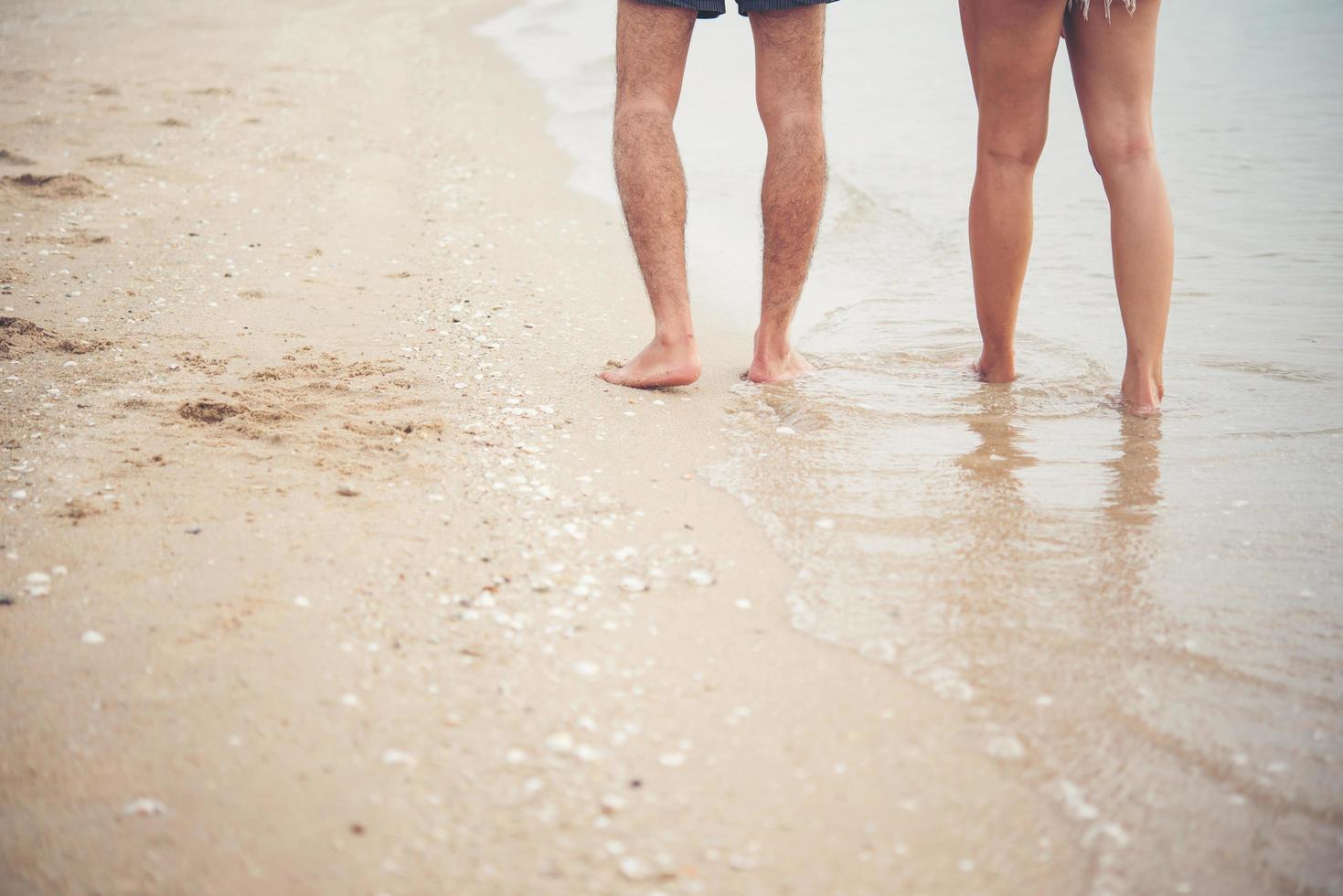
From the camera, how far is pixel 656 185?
2.57 m

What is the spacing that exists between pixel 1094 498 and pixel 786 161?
1147mm

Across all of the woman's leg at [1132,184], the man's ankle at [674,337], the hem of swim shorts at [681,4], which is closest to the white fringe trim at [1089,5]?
the woman's leg at [1132,184]

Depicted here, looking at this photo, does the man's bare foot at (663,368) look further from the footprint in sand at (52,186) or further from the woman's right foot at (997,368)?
the footprint in sand at (52,186)

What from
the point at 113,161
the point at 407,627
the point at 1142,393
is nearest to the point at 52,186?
the point at 113,161

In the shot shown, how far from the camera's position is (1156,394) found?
2578 mm

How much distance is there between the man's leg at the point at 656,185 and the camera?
2.56 m

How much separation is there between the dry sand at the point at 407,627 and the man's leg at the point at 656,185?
120 mm

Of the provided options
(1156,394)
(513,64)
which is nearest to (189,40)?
(513,64)

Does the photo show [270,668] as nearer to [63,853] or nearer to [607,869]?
[63,853]

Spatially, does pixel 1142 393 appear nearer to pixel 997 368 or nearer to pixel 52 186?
pixel 997 368

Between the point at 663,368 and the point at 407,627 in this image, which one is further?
the point at 663,368

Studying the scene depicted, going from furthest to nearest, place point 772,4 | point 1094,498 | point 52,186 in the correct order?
1. point 52,186
2. point 772,4
3. point 1094,498

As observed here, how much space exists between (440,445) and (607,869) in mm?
1226

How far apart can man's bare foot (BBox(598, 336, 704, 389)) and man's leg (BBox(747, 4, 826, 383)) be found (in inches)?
8.8
